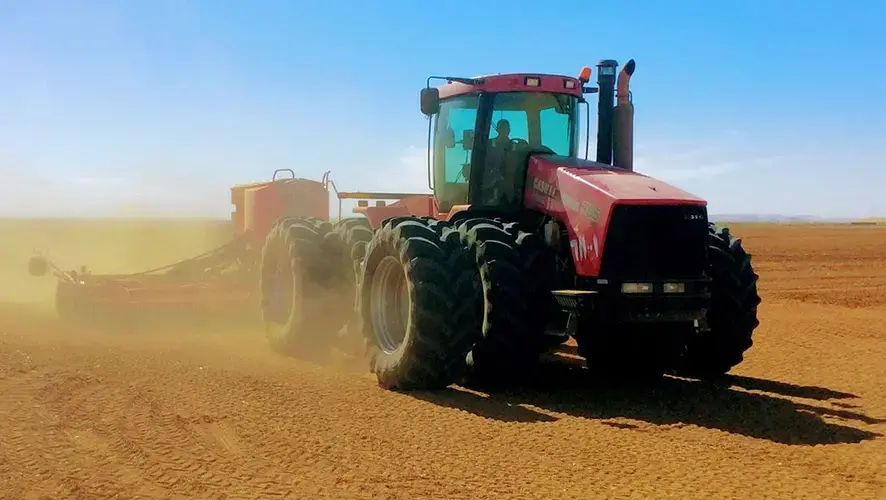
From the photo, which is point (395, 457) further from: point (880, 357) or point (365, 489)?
point (880, 357)

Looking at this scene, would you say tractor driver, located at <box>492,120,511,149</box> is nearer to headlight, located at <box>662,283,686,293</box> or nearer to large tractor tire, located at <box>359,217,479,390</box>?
large tractor tire, located at <box>359,217,479,390</box>

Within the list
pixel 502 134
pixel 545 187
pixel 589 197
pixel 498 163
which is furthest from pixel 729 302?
pixel 502 134

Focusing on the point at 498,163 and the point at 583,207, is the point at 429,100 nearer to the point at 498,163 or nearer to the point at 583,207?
the point at 498,163

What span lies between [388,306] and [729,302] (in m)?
3.60

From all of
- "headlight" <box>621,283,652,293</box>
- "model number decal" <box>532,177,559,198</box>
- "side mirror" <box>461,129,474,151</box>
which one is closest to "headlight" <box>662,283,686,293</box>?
"headlight" <box>621,283,652,293</box>

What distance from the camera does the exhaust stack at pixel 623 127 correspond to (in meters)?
9.64

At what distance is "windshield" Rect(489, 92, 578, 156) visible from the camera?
30.4 ft

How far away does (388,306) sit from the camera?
9.46m

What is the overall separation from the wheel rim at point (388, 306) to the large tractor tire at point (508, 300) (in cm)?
138

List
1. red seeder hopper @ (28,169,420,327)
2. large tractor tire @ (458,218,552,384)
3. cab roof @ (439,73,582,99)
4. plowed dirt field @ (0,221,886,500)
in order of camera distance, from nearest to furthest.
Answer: plowed dirt field @ (0,221,886,500), large tractor tire @ (458,218,552,384), cab roof @ (439,73,582,99), red seeder hopper @ (28,169,420,327)

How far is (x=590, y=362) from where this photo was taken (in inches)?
361

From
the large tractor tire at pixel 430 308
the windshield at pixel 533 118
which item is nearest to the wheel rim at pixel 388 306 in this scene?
the large tractor tire at pixel 430 308

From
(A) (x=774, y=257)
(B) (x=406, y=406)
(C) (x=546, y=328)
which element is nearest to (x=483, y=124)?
(C) (x=546, y=328)

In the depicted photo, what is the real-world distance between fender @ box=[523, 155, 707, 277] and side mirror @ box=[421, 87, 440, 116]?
134cm
